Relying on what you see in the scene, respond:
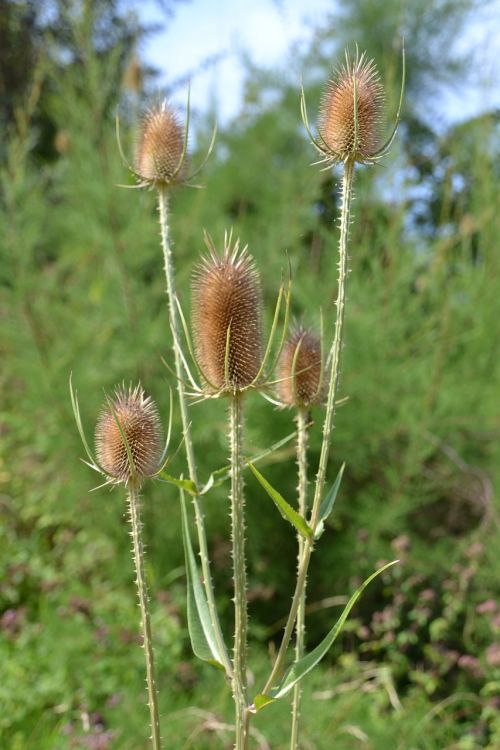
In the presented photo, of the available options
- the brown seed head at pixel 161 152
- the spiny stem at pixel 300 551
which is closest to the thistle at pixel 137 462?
the spiny stem at pixel 300 551

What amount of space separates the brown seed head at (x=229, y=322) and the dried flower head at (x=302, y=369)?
14 centimetres

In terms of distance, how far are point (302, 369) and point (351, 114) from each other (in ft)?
1.43

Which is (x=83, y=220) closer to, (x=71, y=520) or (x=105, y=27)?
(x=71, y=520)

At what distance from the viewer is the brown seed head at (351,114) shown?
1104 millimetres

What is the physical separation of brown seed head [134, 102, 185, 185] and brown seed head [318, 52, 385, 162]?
287 millimetres

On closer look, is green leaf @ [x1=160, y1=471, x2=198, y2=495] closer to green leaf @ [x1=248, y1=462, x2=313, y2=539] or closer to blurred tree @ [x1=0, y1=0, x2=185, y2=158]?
green leaf @ [x1=248, y1=462, x2=313, y2=539]

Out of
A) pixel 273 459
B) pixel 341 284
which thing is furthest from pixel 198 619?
pixel 273 459

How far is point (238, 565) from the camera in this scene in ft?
3.65

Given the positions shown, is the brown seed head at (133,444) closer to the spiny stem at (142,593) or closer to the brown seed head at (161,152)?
the spiny stem at (142,593)

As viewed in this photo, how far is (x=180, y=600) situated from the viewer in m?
3.09

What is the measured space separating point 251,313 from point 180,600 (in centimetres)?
219

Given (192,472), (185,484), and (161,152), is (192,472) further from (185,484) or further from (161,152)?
(161,152)

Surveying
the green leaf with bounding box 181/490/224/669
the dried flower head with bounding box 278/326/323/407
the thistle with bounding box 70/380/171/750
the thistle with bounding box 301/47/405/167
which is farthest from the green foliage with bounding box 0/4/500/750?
the thistle with bounding box 301/47/405/167

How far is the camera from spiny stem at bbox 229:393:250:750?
1.11m
